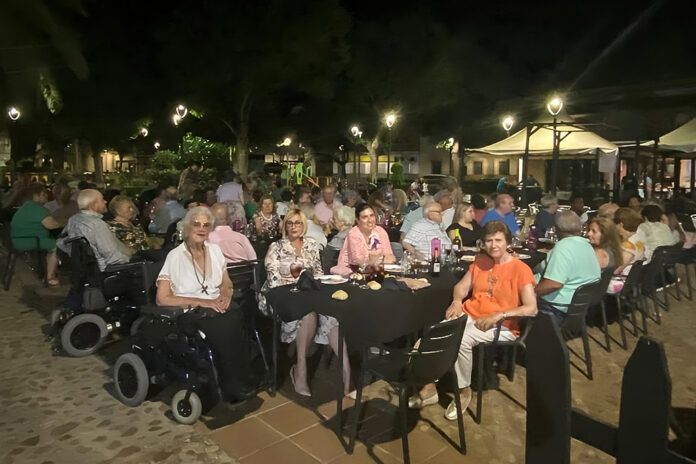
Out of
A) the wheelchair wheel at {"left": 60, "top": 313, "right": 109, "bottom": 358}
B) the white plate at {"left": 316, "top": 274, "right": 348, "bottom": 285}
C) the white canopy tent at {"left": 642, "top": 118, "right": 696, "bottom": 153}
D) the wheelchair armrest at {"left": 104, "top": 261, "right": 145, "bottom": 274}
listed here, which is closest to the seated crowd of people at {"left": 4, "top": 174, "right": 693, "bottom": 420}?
the wheelchair armrest at {"left": 104, "top": 261, "right": 145, "bottom": 274}

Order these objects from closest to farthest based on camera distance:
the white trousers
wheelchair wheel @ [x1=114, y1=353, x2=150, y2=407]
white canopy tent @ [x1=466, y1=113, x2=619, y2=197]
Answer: the white trousers, wheelchair wheel @ [x1=114, y1=353, x2=150, y2=407], white canopy tent @ [x1=466, y1=113, x2=619, y2=197]

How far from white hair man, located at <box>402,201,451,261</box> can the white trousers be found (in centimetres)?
186

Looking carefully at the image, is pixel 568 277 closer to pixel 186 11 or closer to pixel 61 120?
pixel 186 11

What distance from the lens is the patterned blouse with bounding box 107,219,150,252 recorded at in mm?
5598

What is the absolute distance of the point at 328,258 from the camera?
5.33 meters

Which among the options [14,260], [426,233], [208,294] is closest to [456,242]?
[426,233]

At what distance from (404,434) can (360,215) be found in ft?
7.53

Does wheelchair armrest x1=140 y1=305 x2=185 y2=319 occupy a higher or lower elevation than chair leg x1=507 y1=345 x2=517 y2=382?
higher

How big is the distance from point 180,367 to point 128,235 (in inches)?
93.7

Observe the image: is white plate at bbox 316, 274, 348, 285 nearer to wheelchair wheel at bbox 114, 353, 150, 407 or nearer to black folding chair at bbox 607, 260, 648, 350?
wheelchair wheel at bbox 114, 353, 150, 407

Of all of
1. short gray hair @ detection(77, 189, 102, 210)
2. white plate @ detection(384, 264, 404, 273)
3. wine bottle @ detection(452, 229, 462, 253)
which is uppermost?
short gray hair @ detection(77, 189, 102, 210)

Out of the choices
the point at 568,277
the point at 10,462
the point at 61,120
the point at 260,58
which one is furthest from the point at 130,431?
the point at 61,120

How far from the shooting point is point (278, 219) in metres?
7.33

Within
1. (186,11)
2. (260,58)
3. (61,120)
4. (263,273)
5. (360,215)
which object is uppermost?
(186,11)
